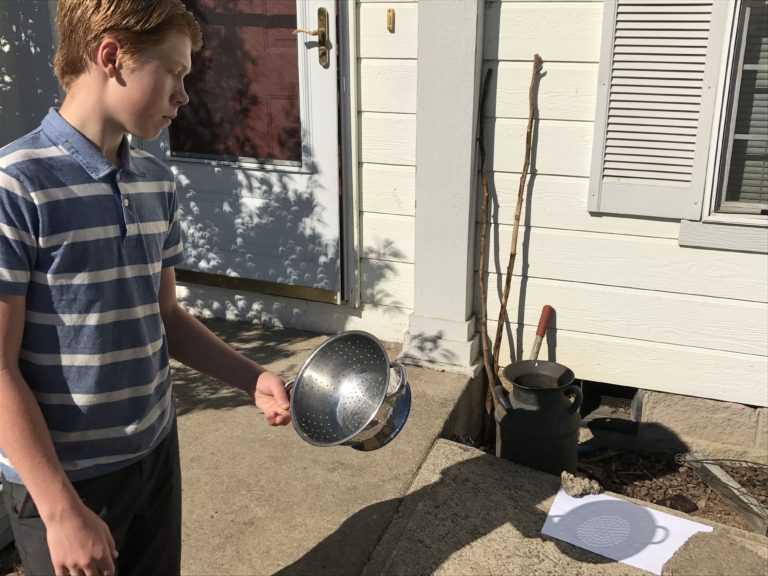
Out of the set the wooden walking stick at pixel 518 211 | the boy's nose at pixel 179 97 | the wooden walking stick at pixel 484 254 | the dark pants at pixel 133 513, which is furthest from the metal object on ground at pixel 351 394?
the wooden walking stick at pixel 518 211

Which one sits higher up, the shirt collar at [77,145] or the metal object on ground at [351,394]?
the shirt collar at [77,145]

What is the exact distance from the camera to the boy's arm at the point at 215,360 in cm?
190

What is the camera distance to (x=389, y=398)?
2062mm

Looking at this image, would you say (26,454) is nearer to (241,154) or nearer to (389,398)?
(389,398)

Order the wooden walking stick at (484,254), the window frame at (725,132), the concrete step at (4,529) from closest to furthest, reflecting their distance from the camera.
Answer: the concrete step at (4,529) → the window frame at (725,132) → the wooden walking stick at (484,254)

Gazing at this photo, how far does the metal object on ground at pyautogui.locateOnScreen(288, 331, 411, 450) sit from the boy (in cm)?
43

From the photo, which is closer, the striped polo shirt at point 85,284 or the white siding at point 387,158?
the striped polo shirt at point 85,284

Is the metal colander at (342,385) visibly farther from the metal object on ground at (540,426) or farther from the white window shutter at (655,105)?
the white window shutter at (655,105)

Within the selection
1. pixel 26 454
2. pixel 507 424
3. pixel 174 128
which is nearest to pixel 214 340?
Answer: pixel 26 454

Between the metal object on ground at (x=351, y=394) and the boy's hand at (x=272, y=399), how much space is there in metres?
0.09

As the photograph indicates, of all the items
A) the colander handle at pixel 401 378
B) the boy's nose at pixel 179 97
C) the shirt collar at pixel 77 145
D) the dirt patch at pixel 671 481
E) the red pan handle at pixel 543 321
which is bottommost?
the dirt patch at pixel 671 481

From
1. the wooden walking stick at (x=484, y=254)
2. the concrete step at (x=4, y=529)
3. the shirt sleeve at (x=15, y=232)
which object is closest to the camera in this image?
the shirt sleeve at (x=15, y=232)

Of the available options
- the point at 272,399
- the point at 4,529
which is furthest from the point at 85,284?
the point at 4,529

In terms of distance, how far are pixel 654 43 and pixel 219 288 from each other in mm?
2801
